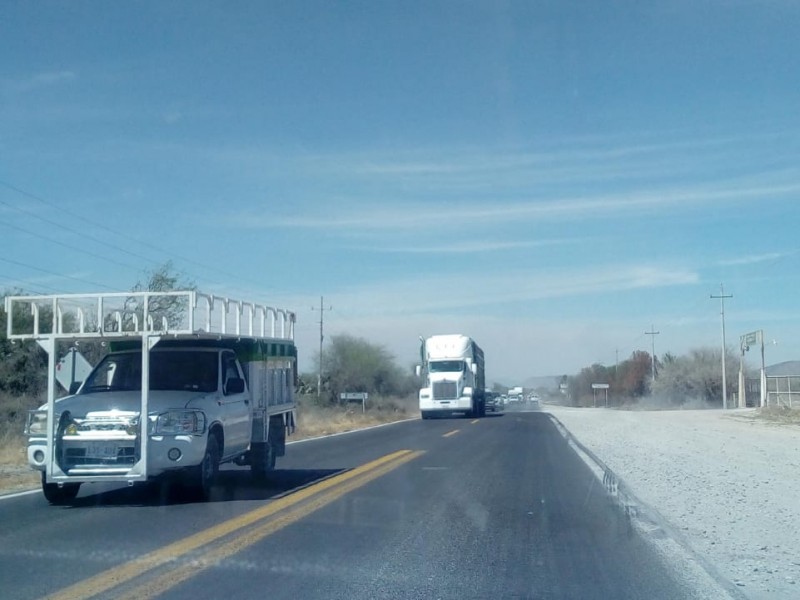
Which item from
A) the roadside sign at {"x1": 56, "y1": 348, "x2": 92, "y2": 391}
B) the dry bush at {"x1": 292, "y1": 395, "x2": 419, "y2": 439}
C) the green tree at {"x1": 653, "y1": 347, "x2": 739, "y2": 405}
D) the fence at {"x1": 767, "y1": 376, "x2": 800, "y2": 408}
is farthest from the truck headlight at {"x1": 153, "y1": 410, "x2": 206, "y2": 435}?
the green tree at {"x1": 653, "y1": 347, "x2": 739, "y2": 405}

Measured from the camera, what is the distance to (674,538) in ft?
39.1

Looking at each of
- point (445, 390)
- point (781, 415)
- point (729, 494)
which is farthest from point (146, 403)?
point (781, 415)

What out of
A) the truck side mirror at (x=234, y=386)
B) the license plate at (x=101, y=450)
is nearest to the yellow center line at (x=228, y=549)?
the truck side mirror at (x=234, y=386)

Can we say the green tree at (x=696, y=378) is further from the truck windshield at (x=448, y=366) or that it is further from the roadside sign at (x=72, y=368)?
the roadside sign at (x=72, y=368)

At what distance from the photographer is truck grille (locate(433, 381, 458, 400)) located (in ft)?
179

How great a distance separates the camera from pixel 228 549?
10.7 metres

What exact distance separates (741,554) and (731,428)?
3191 cm

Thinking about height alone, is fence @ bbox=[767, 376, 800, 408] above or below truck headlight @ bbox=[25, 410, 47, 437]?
below

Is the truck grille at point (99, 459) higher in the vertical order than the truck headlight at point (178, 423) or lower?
lower

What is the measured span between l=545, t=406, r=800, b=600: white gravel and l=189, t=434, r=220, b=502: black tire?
22.1 ft

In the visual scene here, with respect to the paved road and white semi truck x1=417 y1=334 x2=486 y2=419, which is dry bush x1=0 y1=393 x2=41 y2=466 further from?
white semi truck x1=417 y1=334 x2=486 y2=419

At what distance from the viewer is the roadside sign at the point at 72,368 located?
651 inches

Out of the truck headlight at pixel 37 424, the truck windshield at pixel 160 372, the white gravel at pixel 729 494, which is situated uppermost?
the truck windshield at pixel 160 372

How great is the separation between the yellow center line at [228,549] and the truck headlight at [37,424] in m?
3.92
